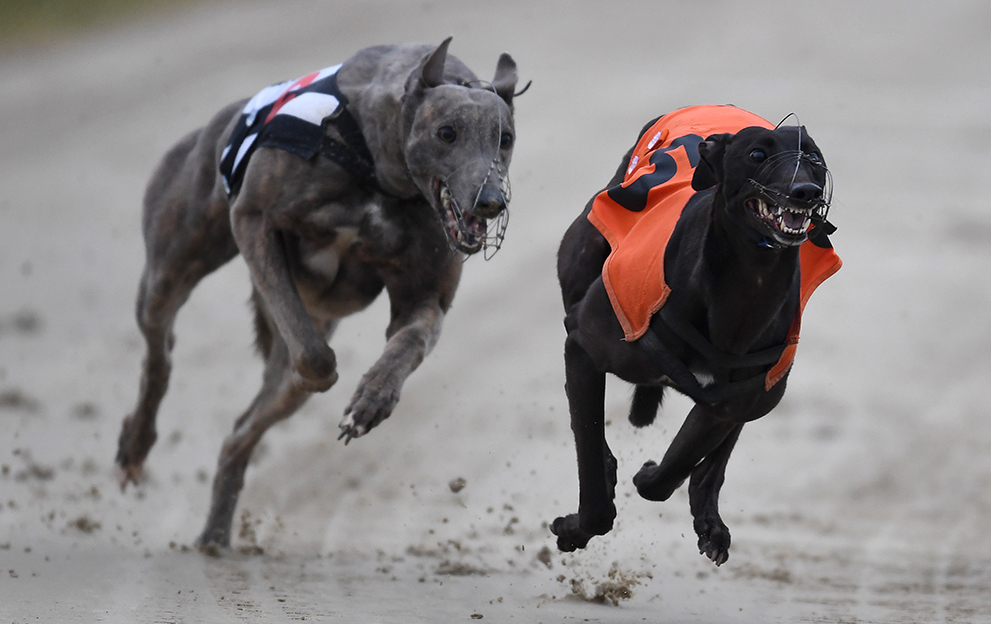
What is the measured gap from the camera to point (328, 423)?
6.43 m

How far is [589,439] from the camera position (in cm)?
308

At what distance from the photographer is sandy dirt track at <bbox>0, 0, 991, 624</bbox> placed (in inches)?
154

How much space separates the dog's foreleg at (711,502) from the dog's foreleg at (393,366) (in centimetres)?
84

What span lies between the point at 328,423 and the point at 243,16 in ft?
25.8

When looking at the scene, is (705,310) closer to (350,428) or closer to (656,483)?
(656,483)

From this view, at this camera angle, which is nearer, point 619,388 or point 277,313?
point 277,313

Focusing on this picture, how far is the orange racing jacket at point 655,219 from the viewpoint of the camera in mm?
2828

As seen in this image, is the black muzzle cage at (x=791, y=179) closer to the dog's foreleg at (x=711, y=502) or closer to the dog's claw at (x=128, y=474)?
the dog's foreleg at (x=711, y=502)

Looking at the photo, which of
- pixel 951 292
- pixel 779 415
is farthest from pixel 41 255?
pixel 951 292

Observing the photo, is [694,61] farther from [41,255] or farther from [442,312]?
[442,312]

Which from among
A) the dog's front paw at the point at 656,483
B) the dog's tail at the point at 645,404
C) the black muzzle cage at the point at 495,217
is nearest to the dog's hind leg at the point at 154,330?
the black muzzle cage at the point at 495,217

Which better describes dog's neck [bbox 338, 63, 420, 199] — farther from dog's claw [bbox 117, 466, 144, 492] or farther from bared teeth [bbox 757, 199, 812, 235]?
dog's claw [bbox 117, 466, 144, 492]

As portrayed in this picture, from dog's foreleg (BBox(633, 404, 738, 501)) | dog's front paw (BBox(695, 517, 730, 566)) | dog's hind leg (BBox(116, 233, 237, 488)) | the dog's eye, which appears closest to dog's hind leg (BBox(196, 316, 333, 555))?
dog's hind leg (BBox(116, 233, 237, 488))

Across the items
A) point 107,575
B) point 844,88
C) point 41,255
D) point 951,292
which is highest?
point 844,88
